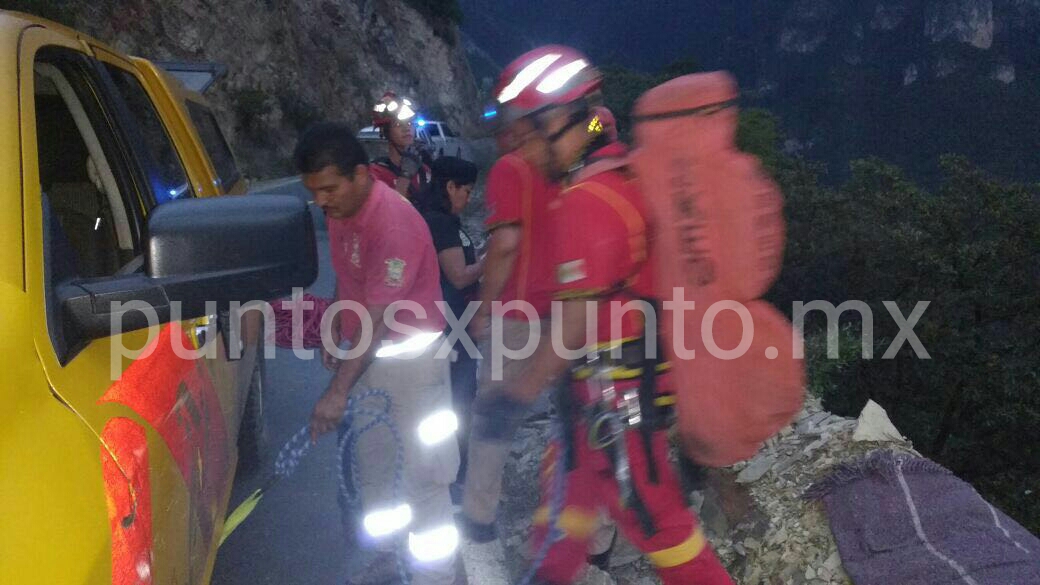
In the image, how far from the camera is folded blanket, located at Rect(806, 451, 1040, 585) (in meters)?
2.57

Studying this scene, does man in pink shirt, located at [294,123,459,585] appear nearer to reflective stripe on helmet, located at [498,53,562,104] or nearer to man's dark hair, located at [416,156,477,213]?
reflective stripe on helmet, located at [498,53,562,104]

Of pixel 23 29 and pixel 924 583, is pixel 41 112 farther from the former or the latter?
pixel 924 583

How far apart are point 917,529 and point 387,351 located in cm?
206

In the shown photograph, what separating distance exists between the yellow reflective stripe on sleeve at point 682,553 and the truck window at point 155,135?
6.54ft

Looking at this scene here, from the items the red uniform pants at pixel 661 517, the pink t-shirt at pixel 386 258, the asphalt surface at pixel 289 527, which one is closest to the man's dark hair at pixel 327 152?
the pink t-shirt at pixel 386 258

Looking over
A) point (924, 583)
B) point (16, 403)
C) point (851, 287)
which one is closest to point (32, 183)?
point (16, 403)

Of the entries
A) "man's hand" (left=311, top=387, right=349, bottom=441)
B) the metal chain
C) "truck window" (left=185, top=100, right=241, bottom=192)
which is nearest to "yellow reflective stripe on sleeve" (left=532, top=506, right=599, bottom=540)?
the metal chain

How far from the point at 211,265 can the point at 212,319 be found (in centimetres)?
101

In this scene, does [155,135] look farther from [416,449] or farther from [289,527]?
[289,527]

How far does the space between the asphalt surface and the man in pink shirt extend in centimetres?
36

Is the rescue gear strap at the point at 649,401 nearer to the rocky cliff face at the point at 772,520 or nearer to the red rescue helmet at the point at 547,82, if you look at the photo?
the red rescue helmet at the point at 547,82

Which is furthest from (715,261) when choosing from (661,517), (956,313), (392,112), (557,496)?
(956,313)

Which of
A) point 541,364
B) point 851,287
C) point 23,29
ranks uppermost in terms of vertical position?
point 23,29

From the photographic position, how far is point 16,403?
1285 millimetres
